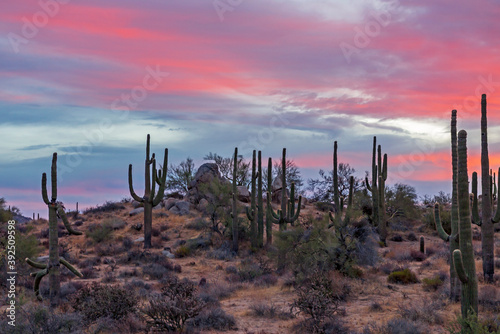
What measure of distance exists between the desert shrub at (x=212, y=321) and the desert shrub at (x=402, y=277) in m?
7.68

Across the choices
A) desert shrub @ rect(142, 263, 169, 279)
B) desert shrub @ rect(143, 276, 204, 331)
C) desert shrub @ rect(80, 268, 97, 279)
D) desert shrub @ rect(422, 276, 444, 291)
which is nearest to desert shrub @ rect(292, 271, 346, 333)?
desert shrub @ rect(143, 276, 204, 331)

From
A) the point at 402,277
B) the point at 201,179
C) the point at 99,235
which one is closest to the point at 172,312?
the point at 402,277

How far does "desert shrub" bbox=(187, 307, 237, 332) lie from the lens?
11.2m

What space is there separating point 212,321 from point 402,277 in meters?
8.58

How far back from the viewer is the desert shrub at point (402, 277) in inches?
664

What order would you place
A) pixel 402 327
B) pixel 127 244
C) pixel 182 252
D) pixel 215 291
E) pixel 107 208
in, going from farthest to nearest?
pixel 107 208 < pixel 127 244 < pixel 182 252 < pixel 215 291 < pixel 402 327

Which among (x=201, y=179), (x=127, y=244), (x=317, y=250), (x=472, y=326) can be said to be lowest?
(x=127, y=244)

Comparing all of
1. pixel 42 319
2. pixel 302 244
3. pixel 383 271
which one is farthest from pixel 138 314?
pixel 383 271

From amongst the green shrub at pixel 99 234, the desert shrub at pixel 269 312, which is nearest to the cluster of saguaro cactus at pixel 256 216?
the green shrub at pixel 99 234

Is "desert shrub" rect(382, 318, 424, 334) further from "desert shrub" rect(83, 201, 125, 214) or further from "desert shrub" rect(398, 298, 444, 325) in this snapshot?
"desert shrub" rect(83, 201, 125, 214)

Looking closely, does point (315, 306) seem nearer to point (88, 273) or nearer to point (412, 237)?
point (88, 273)

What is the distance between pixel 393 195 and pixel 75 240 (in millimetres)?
23714

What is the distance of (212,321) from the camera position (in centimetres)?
1141

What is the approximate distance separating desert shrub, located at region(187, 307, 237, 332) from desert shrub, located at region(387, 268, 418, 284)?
768 centimetres
